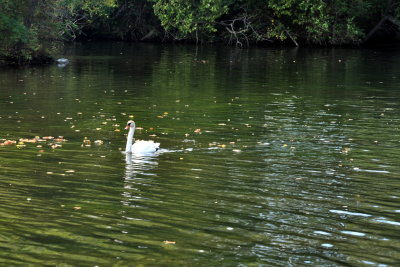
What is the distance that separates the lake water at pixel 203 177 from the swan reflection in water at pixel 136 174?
4cm

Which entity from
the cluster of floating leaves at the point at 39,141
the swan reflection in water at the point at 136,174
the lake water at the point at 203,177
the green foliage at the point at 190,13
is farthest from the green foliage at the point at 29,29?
the swan reflection in water at the point at 136,174

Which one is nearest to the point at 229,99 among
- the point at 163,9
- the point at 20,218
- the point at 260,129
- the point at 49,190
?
the point at 260,129

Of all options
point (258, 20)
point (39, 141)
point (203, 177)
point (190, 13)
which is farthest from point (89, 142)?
point (258, 20)

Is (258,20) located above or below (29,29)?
above

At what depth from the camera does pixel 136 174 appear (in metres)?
14.5

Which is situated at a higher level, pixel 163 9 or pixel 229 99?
pixel 163 9

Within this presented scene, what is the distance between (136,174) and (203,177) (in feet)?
4.66

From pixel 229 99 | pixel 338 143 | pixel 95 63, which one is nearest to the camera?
pixel 338 143

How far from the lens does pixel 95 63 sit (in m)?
44.2

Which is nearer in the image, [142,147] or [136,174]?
[136,174]

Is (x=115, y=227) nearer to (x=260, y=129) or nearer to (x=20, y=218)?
(x=20, y=218)

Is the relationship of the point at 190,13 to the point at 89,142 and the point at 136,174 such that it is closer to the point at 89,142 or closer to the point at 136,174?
the point at 89,142

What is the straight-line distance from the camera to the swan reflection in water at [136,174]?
40.6 feet

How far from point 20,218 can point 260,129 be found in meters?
10.4
